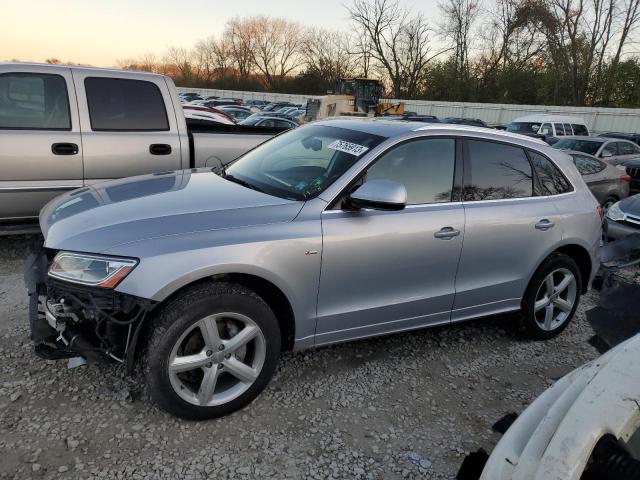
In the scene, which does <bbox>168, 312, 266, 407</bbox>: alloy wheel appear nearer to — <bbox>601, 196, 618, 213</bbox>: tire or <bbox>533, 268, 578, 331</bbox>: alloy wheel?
<bbox>533, 268, 578, 331</bbox>: alloy wheel

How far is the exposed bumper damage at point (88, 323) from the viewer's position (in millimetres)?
2371

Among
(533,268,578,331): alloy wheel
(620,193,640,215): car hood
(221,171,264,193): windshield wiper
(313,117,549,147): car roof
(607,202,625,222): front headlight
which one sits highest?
(313,117,549,147): car roof

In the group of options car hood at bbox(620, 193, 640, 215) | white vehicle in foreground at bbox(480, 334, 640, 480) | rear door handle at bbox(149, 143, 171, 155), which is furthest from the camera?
car hood at bbox(620, 193, 640, 215)

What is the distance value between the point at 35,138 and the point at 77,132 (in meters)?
0.37

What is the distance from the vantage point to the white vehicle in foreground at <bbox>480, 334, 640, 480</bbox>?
4.66 ft

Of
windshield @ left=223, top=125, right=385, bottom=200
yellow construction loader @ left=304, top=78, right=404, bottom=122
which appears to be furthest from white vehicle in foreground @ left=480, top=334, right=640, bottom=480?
yellow construction loader @ left=304, top=78, right=404, bottom=122

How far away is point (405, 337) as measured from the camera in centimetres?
386

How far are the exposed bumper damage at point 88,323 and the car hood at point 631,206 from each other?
22.5 feet

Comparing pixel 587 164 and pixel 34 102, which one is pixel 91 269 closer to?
pixel 34 102

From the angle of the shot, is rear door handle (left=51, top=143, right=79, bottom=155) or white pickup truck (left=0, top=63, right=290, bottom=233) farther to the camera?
rear door handle (left=51, top=143, right=79, bottom=155)

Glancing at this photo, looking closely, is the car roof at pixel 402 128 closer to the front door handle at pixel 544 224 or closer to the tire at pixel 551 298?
the front door handle at pixel 544 224

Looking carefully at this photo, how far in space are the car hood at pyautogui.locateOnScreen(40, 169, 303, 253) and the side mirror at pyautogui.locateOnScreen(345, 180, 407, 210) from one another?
365 mm

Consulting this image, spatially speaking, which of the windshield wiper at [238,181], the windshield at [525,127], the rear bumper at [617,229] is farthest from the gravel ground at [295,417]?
the windshield at [525,127]

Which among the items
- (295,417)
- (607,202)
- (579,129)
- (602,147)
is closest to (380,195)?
(295,417)
